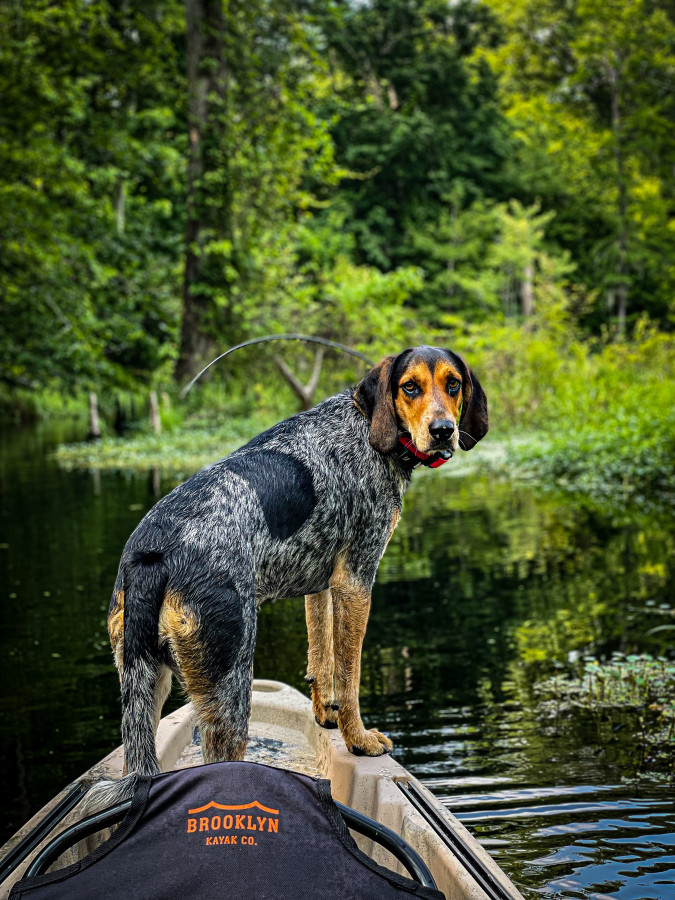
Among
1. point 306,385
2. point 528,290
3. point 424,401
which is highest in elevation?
point 424,401

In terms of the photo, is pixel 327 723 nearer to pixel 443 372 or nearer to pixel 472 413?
pixel 472 413

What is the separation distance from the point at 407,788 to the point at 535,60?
32.6 m

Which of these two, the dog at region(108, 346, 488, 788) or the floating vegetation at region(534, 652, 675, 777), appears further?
the floating vegetation at region(534, 652, 675, 777)

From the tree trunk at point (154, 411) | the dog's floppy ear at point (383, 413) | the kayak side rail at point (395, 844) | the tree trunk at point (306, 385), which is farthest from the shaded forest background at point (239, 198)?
the kayak side rail at point (395, 844)

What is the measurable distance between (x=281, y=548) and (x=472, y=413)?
39.7 inches

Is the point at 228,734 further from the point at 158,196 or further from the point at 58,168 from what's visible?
the point at 158,196

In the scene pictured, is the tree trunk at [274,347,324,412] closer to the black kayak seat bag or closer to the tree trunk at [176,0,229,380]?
the tree trunk at [176,0,229,380]

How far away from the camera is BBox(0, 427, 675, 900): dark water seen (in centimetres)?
406

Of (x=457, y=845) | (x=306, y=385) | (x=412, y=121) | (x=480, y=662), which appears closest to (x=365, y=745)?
(x=457, y=845)

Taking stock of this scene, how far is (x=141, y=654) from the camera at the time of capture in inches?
120

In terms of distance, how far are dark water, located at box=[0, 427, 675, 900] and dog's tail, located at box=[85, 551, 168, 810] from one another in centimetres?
160

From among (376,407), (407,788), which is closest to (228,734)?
(407,788)

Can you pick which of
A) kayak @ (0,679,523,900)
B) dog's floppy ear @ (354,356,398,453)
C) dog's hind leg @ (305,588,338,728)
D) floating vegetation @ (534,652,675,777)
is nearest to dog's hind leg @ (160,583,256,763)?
kayak @ (0,679,523,900)

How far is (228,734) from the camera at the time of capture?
3.10 meters
